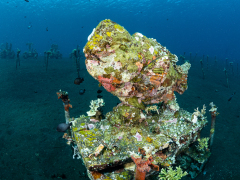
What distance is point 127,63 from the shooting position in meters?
3.92

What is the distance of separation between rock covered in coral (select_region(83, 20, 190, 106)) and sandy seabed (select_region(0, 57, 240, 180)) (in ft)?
14.0

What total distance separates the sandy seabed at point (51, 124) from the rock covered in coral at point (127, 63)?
4.25m

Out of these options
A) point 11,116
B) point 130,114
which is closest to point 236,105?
point 130,114

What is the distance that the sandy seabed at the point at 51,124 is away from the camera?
642 cm

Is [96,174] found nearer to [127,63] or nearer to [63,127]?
[63,127]

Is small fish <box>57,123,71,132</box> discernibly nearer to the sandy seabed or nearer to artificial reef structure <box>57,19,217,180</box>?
artificial reef structure <box>57,19,217,180</box>

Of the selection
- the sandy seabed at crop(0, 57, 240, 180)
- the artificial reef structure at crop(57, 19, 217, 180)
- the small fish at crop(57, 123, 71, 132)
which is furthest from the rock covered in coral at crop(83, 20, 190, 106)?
the sandy seabed at crop(0, 57, 240, 180)

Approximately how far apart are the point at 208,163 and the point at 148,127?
11.7 ft

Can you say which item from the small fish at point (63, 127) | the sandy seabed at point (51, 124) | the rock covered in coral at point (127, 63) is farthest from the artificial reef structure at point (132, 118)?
the sandy seabed at point (51, 124)

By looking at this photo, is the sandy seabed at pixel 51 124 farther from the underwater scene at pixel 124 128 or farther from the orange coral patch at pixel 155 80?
the orange coral patch at pixel 155 80

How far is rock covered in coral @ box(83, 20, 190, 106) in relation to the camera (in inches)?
153

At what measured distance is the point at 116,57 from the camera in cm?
388

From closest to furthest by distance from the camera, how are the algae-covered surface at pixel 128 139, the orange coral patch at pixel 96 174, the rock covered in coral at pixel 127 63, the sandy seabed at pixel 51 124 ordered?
the rock covered in coral at pixel 127 63
the orange coral patch at pixel 96 174
the algae-covered surface at pixel 128 139
the sandy seabed at pixel 51 124

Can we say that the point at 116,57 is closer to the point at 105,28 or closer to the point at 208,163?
the point at 105,28
